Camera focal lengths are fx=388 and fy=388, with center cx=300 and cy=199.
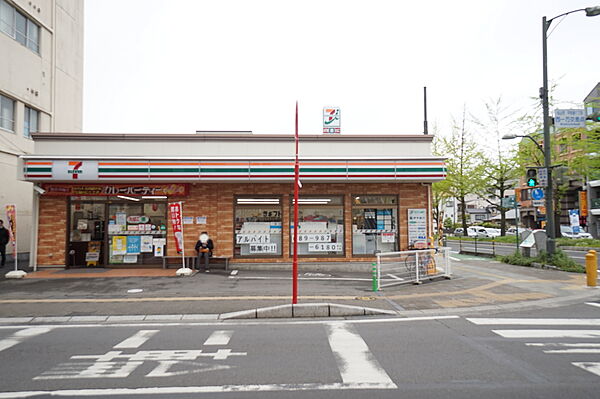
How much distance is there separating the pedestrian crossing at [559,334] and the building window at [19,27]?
22.9 m

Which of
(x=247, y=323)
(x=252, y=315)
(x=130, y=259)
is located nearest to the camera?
(x=247, y=323)

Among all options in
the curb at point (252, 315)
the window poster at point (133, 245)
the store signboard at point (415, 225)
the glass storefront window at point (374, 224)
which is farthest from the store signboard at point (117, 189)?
the store signboard at point (415, 225)

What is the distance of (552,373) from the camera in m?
4.96

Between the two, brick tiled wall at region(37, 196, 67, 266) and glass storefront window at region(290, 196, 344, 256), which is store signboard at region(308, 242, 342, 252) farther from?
brick tiled wall at region(37, 196, 67, 266)

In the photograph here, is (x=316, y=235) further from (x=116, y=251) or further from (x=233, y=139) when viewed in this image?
(x=116, y=251)

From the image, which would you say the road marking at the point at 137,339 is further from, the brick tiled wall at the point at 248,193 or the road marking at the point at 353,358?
the brick tiled wall at the point at 248,193

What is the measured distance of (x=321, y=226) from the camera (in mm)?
14938

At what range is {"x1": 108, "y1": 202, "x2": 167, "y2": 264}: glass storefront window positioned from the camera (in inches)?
580

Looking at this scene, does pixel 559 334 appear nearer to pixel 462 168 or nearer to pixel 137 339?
pixel 137 339

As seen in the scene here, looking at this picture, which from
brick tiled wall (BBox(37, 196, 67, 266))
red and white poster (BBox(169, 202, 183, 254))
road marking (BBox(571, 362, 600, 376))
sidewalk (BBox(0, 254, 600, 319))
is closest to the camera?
road marking (BBox(571, 362, 600, 376))

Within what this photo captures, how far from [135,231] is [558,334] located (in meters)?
13.5

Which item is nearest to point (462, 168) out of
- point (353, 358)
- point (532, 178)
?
point (532, 178)

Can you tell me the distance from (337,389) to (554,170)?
14.1 metres

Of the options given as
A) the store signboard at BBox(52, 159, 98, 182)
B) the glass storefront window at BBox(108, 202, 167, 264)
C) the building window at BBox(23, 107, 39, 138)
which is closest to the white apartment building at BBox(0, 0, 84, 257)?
the building window at BBox(23, 107, 39, 138)
